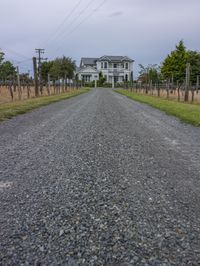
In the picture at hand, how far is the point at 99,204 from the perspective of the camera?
3.11 metres

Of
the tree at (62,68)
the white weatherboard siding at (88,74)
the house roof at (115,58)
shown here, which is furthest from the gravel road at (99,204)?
the house roof at (115,58)

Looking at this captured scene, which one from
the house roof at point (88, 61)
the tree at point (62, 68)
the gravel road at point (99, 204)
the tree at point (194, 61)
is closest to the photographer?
the gravel road at point (99, 204)

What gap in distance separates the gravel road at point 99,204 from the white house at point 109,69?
87612 millimetres

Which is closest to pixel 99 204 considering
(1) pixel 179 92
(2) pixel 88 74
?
(1) pixel 179 92

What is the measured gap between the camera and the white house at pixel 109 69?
92000mm

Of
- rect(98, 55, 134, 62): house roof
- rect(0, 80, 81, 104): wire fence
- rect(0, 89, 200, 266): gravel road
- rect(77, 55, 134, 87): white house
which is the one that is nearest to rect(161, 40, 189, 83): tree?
rect(0, 80, 81, 104): wire fence

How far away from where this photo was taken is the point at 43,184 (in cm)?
375

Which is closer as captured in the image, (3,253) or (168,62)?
(3,253)

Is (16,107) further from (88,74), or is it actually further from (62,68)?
(88,74)

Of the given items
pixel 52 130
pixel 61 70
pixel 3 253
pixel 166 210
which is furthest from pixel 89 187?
pixel 61 70

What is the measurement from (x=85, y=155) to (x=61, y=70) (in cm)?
6287

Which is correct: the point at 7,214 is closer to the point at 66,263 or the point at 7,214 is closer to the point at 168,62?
the point at 66,263

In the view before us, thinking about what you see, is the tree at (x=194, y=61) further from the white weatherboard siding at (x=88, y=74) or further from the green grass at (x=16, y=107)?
the white weatherboard siding at (x=88, y=74)

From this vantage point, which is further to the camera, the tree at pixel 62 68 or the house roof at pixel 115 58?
the house roof at pixel 115 58
